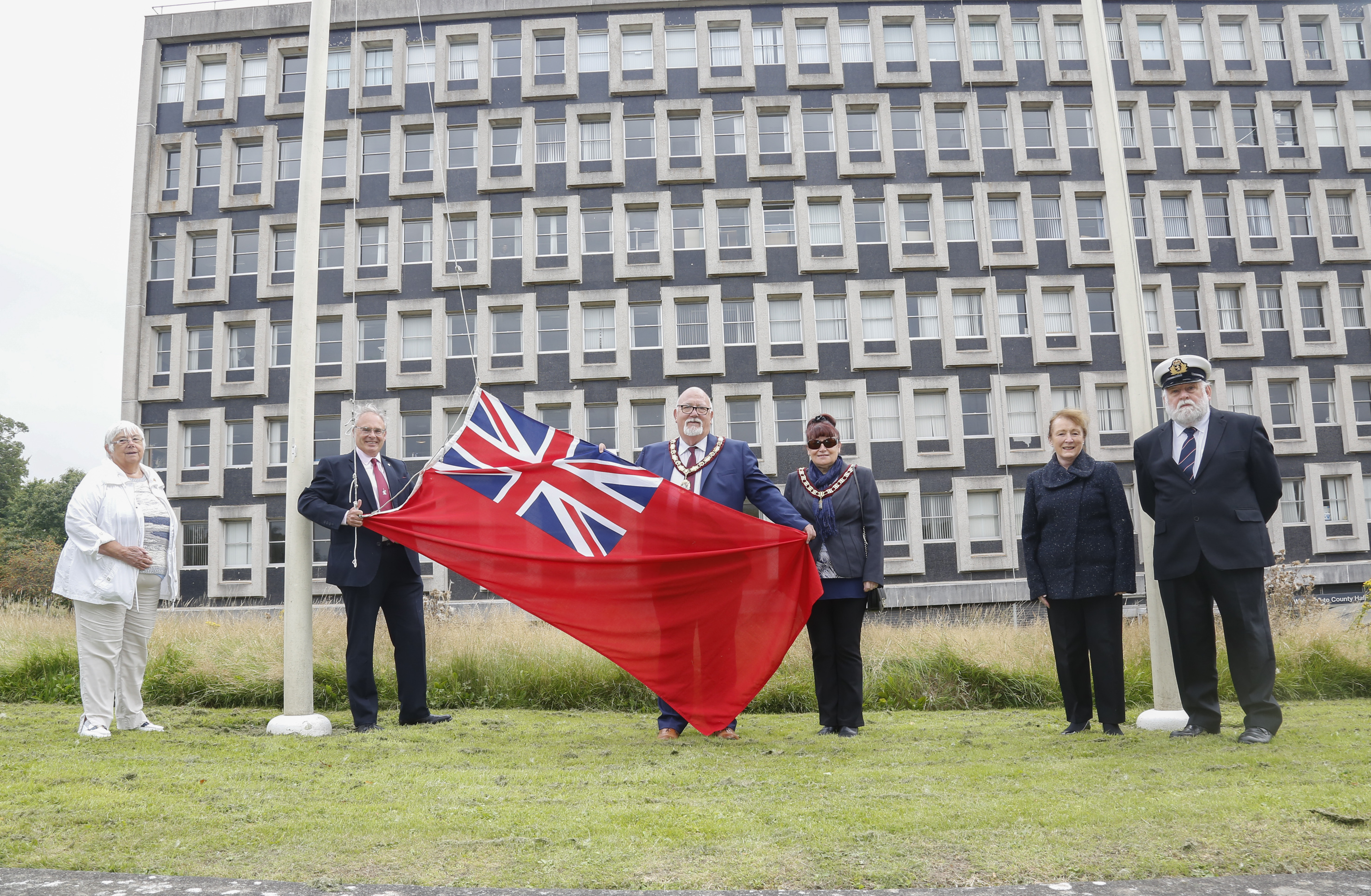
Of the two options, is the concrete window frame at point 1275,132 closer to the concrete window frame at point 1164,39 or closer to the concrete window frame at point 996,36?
the concrete window frame at point 1164,39

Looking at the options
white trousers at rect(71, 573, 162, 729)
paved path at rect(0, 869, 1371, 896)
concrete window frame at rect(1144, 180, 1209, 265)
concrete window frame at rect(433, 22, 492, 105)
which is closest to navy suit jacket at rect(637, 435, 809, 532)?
white trousers at rect(71, 573, 162, 729)

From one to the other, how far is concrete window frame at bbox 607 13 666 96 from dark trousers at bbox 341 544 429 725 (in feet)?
98.5

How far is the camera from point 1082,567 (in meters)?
5.84

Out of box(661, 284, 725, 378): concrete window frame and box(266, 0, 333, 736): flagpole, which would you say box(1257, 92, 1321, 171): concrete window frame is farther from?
box(266, 0, 333, 736): flagpole

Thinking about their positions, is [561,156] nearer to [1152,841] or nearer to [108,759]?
[108,759]

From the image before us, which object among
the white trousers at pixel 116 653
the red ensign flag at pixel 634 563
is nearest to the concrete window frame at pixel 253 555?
the white trousers at pixel 116 653

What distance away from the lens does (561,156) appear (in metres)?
33.3

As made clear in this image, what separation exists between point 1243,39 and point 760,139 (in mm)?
18631

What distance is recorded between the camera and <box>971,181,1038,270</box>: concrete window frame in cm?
3275

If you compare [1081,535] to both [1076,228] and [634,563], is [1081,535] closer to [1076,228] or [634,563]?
[634,563]

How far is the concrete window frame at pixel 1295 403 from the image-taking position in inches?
1287

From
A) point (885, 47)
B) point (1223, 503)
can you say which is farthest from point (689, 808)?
point (885, 47)

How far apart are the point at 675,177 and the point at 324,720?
29.2 meters

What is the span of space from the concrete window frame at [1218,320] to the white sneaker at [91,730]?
3570 centimetres
